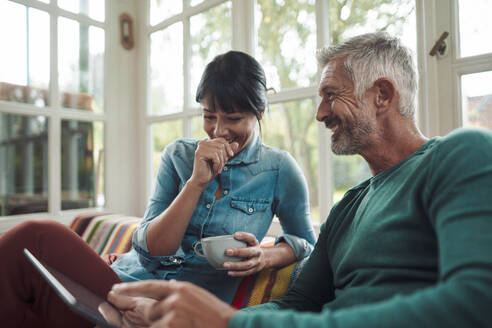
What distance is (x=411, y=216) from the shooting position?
2.09 ft

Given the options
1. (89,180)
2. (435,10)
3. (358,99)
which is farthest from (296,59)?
(89,180)

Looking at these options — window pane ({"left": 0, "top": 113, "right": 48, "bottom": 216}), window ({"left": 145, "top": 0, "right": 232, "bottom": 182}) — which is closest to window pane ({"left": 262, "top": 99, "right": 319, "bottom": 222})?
window ({"left": 145, "top": 0, "right": 232, "bottom": 182})

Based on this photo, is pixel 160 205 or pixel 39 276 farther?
pixel 160 205

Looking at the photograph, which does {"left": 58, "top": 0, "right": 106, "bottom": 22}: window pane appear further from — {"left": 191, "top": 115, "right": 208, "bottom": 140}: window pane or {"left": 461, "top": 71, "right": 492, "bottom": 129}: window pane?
{"left": 461, "top": 71, "right": 492, "bottom": 129}: window pane

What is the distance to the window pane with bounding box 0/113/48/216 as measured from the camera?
2.07 metres

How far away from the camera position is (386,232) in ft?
2.22

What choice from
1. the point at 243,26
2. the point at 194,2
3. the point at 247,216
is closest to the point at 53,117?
the point at 194,2

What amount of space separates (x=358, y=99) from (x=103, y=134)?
2107 millimetres

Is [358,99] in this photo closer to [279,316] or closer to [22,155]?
[279,316]

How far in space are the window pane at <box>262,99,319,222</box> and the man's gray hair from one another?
32.7 inches

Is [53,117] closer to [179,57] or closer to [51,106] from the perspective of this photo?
[51,106]

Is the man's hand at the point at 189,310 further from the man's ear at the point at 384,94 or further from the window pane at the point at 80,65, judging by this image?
the window pane at the point at 80,65

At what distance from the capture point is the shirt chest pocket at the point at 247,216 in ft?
3.77

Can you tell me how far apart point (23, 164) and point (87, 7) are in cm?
118
